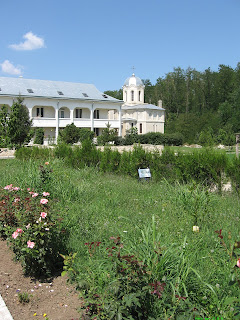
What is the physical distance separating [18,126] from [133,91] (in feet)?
108

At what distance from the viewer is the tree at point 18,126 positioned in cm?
1997

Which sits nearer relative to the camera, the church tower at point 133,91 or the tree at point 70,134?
the tree at point 70,134

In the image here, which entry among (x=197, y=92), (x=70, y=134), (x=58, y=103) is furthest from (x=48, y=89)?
(x=197, y=92)

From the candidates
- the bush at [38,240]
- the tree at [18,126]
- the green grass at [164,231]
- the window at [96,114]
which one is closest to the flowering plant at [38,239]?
the bush at [38,240]

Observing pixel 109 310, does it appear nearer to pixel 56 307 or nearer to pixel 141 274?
pixel 141 274

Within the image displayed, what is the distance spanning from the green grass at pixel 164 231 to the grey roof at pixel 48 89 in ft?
99.1

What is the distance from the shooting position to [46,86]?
1551 inches

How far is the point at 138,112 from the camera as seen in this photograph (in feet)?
165

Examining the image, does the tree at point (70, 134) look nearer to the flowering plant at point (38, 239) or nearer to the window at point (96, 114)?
the window at point (96, 114)

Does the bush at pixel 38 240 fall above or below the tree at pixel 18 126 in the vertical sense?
below

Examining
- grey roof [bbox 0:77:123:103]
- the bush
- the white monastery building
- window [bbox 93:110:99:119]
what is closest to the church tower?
the white monastery building

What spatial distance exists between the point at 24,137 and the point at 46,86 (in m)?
17.4

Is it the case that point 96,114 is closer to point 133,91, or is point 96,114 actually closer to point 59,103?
point 59,103

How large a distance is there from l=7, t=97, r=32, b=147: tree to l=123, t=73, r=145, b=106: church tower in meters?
29.9
